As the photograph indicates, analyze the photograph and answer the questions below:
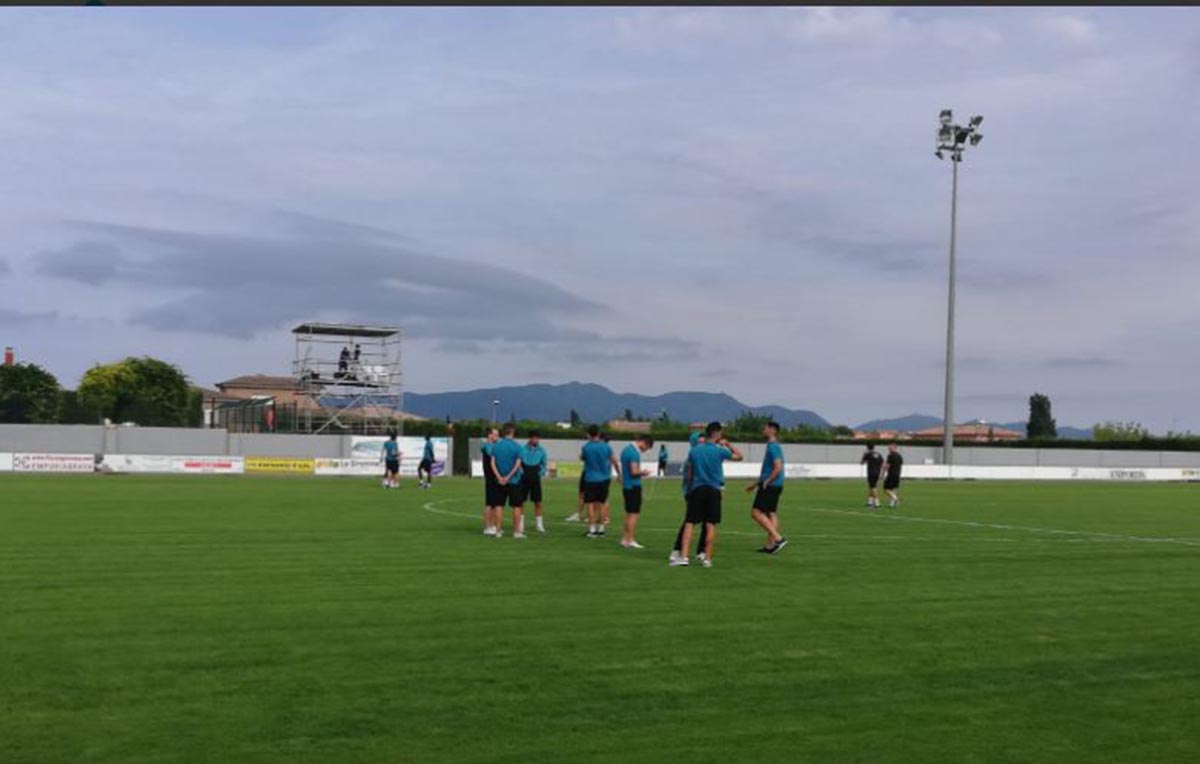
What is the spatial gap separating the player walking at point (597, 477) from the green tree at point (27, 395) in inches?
2259

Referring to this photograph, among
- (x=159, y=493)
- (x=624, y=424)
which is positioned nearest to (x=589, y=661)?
(x=159, y=493)

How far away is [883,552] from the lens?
1695 centimetres

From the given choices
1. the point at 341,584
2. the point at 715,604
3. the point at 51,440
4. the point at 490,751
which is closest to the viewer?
the point at 490,751

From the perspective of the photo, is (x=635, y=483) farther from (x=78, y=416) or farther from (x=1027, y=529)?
(x=78, y=416)

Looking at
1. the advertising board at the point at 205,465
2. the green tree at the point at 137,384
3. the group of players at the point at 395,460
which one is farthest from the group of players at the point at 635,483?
the green tree at the point at 137,384

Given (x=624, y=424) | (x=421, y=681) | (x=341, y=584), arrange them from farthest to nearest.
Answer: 1. (x=624, y=424)
2. (x=341, y=584)
3. (x=421, y=681)

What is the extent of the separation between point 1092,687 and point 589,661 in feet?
11.8

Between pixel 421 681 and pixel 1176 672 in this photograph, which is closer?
pixel 421 681

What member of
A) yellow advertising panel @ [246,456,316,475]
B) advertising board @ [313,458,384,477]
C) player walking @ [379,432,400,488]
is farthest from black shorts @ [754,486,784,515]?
yellow advertising panel @ [246,456,316,475]

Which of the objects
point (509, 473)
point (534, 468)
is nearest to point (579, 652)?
point (509, 473)

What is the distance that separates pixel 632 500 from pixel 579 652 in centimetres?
848

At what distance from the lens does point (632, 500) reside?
17.1 m

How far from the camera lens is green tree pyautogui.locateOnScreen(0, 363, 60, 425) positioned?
70.4 m

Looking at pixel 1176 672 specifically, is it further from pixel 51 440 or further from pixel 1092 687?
pixel 51 440
